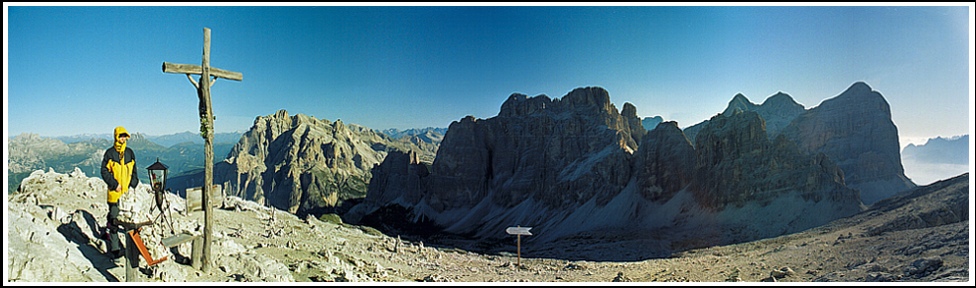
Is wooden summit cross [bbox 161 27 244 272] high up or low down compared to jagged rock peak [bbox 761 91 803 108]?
down

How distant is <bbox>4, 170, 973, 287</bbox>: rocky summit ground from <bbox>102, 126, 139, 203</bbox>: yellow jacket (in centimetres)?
151

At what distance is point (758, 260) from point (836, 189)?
89.6ft

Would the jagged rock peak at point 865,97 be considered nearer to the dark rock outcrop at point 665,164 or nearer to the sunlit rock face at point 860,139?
the sunlit rock face at point 860,139

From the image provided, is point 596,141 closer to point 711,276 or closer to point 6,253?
point 711,276

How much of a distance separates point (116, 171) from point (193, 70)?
8.22 feet

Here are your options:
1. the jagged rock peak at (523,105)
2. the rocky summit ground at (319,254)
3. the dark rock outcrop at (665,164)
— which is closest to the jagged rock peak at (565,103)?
the jagged rock peak at (523,105)

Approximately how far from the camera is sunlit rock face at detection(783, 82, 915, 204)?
6656 cm

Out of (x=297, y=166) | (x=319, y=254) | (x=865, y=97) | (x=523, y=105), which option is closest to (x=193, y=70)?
(x=319, y=254)

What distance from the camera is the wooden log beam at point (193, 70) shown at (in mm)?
9547

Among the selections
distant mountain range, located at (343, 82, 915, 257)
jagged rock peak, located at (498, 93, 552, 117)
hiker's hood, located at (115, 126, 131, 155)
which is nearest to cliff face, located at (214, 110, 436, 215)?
distant mountain range, located at (343, 82, 915, 257)

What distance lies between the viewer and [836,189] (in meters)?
42.8

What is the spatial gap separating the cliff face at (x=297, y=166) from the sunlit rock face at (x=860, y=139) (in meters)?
109

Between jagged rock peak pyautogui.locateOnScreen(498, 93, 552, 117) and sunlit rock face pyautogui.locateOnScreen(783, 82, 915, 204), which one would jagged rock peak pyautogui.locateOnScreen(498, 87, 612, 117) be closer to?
jagged rock peak pyautogui.locateOnScreen(498, 93, 552, 117)

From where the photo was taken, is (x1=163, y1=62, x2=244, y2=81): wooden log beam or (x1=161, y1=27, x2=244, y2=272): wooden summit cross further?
(x1=161, y1=27, x2=244, y2=272): wooden summit cross
